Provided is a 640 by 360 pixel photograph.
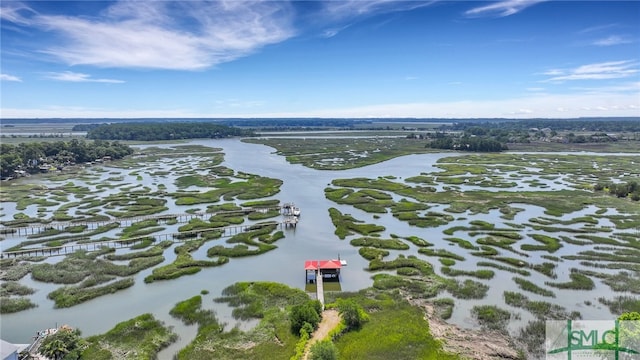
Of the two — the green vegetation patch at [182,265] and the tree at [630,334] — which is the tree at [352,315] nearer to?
the tree at [630,334]

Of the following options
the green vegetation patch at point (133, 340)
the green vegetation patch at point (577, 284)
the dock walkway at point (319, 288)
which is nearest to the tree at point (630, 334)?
the green vegetation patch at point (577, 284)

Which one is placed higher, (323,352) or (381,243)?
(323,352)

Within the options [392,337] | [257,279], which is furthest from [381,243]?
[392,337]

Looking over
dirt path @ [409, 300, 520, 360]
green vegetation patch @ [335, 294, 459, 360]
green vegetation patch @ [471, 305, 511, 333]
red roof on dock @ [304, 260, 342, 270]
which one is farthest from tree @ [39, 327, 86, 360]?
green vegetation patch @ [471, 305, 511, 333]

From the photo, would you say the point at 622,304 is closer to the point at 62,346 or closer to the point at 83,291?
the point at 62,346

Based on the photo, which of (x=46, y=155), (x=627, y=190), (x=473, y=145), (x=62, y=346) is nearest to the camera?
(x=62, y=346)

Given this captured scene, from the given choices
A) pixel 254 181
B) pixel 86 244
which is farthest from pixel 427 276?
pixel 254 181
